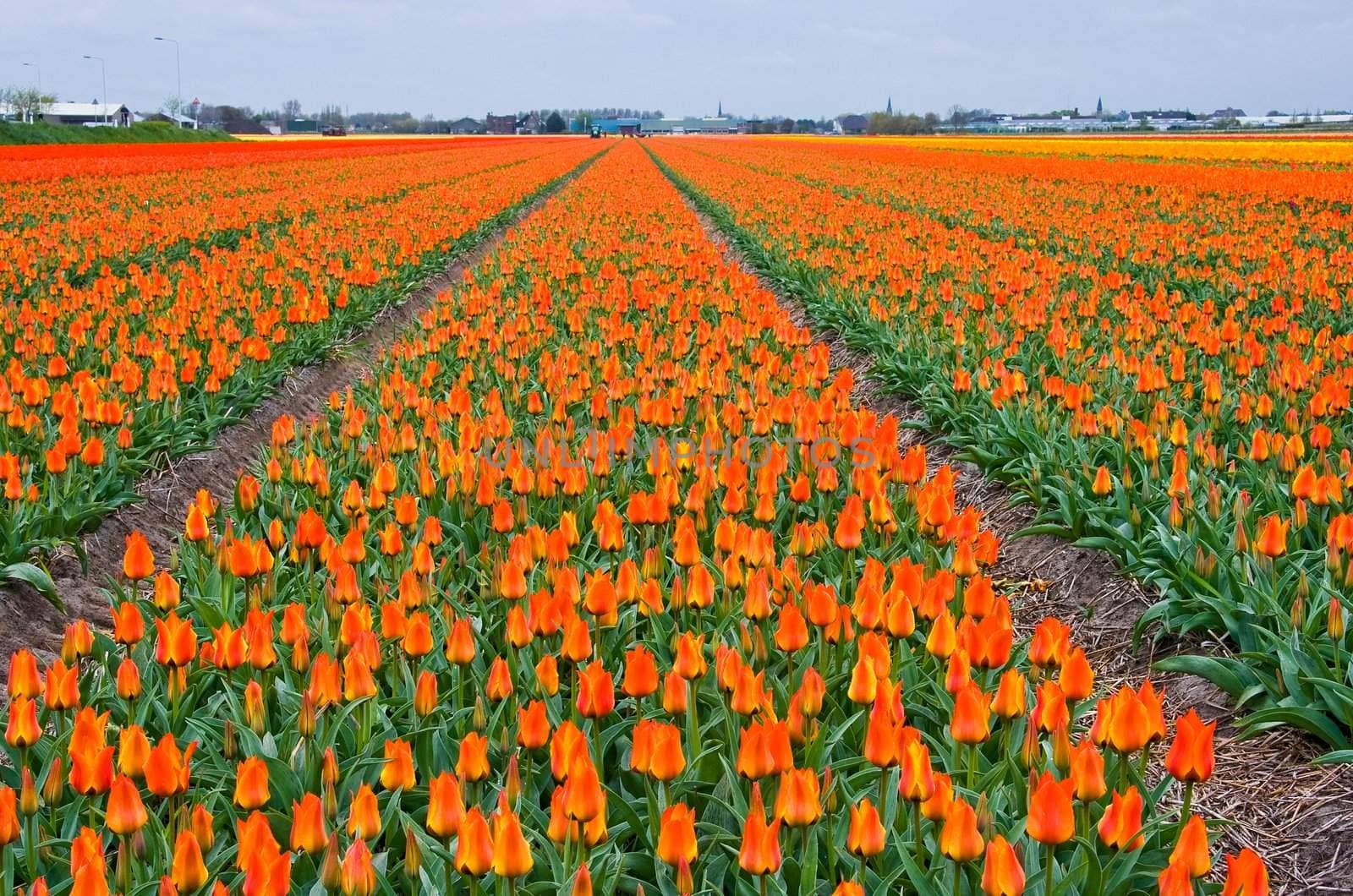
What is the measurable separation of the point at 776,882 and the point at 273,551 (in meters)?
2.35

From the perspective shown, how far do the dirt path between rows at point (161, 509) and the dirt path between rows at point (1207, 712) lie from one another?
143 inches

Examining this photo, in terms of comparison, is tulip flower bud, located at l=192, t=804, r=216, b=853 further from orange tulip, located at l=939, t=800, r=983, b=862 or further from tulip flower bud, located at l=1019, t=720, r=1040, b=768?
tulip flower bud, located at l=1019, t=720, r=1040, b=768

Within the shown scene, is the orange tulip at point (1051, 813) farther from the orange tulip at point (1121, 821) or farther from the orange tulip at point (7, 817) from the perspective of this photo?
the orange tulip at point (7, 817)

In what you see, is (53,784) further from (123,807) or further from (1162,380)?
(1162,380)

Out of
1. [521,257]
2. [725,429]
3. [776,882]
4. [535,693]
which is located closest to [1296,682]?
[776,882]

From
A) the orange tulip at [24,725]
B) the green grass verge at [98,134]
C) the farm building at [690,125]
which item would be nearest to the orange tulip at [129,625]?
the orange tulip at [24,725]

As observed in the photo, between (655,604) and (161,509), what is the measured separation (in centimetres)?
379

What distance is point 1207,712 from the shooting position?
3.50 meters

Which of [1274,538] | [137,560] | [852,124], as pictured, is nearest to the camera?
[137,560]

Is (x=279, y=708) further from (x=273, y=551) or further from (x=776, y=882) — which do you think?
(x=776, y=882)

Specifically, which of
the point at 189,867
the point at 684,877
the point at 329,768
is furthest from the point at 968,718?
the point at 189,867

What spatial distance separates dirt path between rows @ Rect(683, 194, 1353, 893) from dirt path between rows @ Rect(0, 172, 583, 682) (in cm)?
364

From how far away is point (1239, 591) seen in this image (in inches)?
140

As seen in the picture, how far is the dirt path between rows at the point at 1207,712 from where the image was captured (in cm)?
286
